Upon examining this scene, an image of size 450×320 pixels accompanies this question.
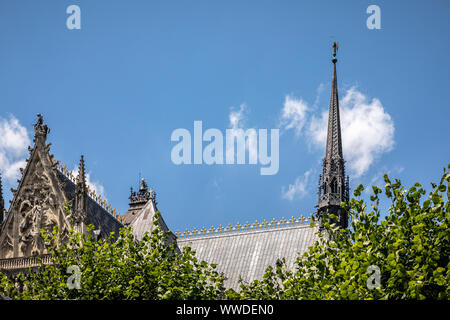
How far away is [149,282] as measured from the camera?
3431cm

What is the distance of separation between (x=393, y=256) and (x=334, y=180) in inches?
1276

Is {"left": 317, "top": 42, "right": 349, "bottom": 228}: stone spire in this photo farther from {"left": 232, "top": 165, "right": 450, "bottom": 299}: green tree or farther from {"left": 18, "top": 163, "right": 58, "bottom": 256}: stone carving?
{"left": 232, "top": 165, "right": 450, "bottom": 299}: green tree

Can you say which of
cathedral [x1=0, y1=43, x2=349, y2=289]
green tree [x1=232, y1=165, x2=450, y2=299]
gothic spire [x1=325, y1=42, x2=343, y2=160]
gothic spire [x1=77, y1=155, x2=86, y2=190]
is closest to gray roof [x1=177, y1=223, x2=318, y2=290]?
cathedral [x1=0, y1=43, x2=349, y2=289]

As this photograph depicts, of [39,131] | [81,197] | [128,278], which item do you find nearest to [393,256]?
[128,278]

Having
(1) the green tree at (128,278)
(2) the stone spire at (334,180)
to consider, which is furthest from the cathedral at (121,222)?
(1) the green tree at (128,278)

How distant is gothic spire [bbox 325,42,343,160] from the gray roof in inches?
252

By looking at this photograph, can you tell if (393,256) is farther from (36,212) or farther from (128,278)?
(36,212)

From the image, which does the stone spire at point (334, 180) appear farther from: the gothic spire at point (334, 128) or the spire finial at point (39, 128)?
the spire finial at point (39, 128)

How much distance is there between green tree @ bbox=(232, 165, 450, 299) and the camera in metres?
27.3

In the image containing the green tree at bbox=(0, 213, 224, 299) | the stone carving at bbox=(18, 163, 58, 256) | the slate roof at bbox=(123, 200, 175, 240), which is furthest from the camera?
the slate roof at bbox=(123, 200, 175, 240)

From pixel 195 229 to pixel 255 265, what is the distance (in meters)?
7.92
